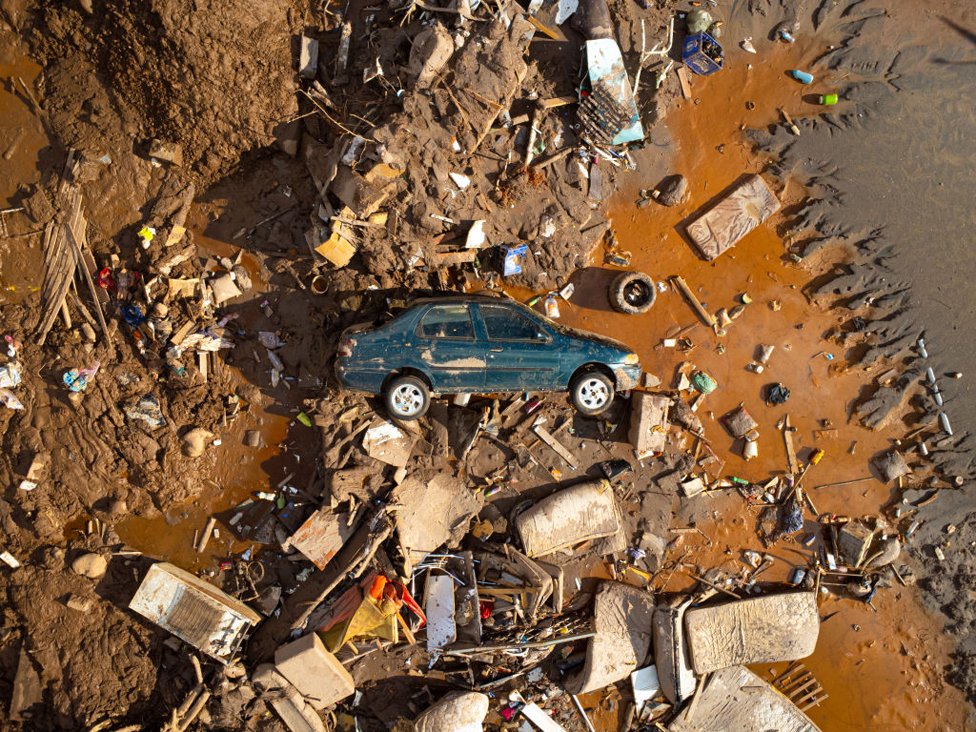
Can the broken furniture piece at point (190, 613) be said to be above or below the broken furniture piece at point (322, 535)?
below

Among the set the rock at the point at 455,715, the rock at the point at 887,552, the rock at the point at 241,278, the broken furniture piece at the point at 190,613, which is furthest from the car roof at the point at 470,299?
the rock at the point at 887,552

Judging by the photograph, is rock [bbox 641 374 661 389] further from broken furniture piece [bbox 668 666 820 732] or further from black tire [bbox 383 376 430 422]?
broken furniture piece [bbox 668 666 820 732]

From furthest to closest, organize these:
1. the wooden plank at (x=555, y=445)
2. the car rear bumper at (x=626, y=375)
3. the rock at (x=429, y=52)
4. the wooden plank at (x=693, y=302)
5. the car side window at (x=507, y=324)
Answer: the wooden plank at (x=693, y=302), the wooden plank at (x=555, y=445), the car rear bumper at (x=626, y=375), the car side window at (x=507, y=324), the rock at (x=429, y=52)

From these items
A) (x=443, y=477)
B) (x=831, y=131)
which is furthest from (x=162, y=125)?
(x=831, y=131)

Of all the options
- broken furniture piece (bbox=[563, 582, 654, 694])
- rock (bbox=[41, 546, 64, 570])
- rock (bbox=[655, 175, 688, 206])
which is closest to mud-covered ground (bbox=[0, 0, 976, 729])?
rock (bbox=[41, 546, 64, 570])

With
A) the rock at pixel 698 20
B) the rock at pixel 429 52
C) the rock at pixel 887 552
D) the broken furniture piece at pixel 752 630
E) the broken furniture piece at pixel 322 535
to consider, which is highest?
the rock at pixel 429 52

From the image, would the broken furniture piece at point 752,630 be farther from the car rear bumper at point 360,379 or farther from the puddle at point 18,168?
the puddle at point 18,168

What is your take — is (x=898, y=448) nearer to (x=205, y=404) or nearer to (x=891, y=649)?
(x=891, y=649)
